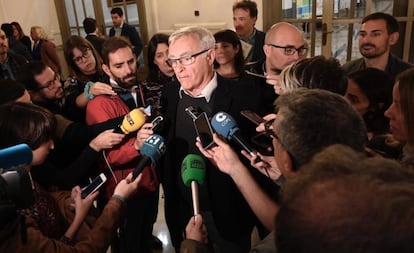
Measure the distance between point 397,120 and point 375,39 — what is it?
1.22 meters

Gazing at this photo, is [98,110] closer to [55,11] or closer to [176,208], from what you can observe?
[176,208]

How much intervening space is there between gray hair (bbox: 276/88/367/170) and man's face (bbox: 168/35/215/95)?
634mm

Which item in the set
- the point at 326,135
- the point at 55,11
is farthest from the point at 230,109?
the point at 55,11

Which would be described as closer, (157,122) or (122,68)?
(157,122)

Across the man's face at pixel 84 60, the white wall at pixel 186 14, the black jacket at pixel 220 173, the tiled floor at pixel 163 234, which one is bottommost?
the tiled floor at pixel 163 234

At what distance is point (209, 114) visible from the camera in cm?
150

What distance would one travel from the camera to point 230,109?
1.50 meters

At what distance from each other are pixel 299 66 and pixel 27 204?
42.4 inches

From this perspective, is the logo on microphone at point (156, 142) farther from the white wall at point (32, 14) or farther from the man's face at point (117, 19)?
the white wall at point (32, 14)

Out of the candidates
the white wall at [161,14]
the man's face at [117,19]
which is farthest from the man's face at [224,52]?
the man's face at [117,19]

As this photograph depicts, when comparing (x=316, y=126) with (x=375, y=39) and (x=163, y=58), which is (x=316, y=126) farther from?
(x=375, y=39)

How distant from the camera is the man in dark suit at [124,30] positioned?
17.0 ft

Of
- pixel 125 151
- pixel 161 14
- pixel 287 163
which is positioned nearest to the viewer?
pixel 287 163

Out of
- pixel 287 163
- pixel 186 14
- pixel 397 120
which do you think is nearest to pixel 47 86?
pixel 287 163
